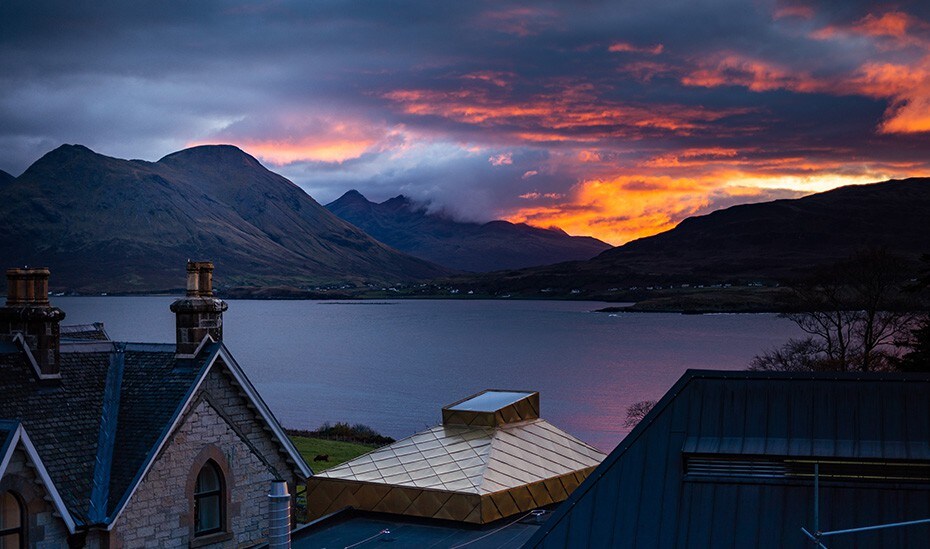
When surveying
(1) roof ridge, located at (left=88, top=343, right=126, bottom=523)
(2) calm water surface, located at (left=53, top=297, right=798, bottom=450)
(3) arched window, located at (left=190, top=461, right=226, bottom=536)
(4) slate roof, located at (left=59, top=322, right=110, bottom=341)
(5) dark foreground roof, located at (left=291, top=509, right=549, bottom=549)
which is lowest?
(2) calm water surface, located at (left=53, top=297, right=798, bottom=450)

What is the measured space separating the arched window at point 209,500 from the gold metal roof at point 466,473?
11.6 feet

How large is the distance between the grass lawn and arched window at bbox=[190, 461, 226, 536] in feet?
124

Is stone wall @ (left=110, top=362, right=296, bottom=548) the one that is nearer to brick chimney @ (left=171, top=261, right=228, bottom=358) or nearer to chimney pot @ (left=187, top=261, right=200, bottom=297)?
brick chimney @ (left=171, top=261, right=228, bottom=358)

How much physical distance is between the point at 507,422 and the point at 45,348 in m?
15.2

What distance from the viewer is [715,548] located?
17766mm

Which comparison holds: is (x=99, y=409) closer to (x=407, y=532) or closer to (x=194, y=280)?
(x=194, y=280)

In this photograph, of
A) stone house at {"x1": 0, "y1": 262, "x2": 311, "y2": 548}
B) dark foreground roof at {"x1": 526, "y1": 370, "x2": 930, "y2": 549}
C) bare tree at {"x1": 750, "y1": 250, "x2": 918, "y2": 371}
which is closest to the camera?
dark foreground roof at {"x1": 526, "y1": 370, "x2": 930, "y2": 549}

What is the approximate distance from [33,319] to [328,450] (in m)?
50.5

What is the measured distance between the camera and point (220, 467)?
27.6 m

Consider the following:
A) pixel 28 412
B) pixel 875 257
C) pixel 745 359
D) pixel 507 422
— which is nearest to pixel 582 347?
pixel 745 359

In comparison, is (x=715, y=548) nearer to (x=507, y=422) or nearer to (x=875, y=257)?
(x=507, y=422)

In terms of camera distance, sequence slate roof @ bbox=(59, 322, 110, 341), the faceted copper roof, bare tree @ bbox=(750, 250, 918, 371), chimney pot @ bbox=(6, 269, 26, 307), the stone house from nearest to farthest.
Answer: the stone house → chimney pot @ bbox=(6, 269, 26, 307) → the faceted copper roof → slate roof @ bbox=(59, 322, 110, 341) → bare tree @ bbox=(750, 250, 918, 371)

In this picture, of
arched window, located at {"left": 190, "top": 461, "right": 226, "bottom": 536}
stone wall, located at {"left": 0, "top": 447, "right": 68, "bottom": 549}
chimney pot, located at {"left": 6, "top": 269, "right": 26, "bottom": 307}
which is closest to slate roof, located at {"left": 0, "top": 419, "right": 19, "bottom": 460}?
stone wall, located at {"left": 0, "top": 447, "right": 68, "bottom": 549}

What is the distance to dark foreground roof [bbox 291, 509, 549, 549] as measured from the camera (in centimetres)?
2675
